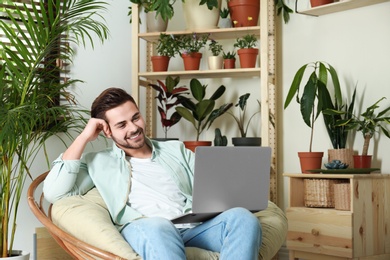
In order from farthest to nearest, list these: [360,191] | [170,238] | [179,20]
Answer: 1. [179,20]
2. [360,191]
3. [170,238]

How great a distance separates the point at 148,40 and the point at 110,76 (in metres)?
0.37

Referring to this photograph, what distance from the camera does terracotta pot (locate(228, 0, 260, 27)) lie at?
4160mm

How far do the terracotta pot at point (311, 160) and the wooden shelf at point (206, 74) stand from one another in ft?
2.05

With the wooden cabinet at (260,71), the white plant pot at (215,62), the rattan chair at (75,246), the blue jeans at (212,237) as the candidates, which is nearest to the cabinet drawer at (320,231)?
the wooden cabinet at (260,71)

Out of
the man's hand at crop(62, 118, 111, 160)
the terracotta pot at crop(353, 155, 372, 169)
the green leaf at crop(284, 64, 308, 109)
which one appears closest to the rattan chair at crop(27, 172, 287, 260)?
the man's hand at crop(62, 118, 111, 160)

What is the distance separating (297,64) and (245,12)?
55 cm

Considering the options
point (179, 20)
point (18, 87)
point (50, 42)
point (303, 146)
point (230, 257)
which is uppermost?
point (179, 20)

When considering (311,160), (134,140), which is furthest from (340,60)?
(134,140)

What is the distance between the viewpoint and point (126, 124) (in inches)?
104

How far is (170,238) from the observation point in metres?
2.20

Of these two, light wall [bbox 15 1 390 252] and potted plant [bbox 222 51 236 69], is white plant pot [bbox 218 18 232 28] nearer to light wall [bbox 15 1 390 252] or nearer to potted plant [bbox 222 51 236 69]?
potted plant [bbox 222 51 236 69]

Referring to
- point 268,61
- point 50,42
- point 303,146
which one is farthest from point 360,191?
point 50,42

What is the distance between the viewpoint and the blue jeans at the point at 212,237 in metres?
2.18

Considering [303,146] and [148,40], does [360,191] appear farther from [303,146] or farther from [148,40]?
[148,40]
